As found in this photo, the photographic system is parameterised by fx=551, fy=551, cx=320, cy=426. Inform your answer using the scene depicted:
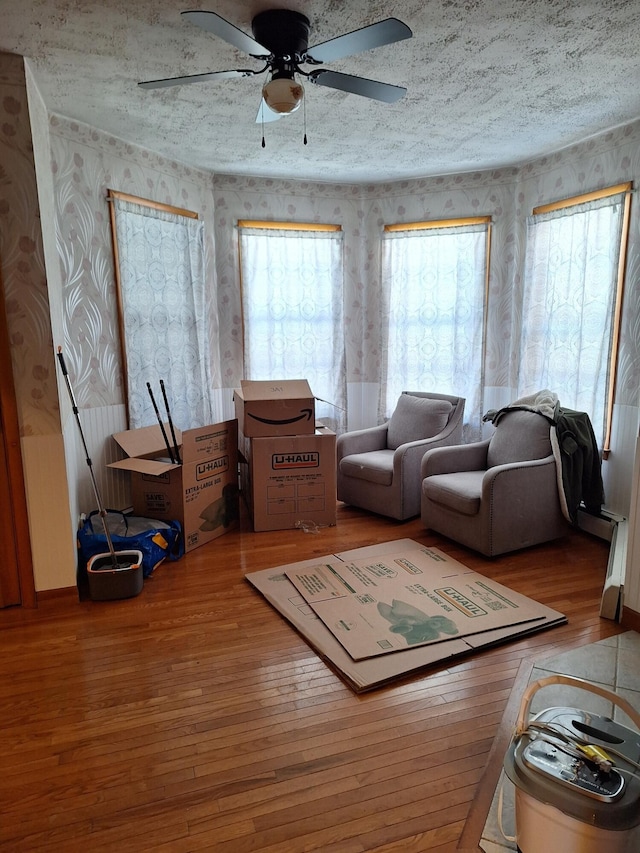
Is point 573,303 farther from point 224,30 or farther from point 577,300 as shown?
point 224,30

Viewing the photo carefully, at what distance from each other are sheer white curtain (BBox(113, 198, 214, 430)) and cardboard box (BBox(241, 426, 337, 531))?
833mm

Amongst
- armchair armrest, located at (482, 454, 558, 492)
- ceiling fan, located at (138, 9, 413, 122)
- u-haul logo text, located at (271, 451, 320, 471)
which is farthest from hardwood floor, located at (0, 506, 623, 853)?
ceiling fan, located at (138, 9, 413, 122)

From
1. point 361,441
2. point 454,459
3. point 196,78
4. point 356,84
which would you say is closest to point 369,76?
point 356,84

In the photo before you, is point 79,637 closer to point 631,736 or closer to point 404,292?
point 631,736

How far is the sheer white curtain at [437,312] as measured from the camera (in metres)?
4.71

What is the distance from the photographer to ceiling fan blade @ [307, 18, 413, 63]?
1954 millimetres

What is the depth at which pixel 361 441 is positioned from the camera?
446 centimetres

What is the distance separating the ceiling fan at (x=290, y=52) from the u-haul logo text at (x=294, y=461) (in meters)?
2.13

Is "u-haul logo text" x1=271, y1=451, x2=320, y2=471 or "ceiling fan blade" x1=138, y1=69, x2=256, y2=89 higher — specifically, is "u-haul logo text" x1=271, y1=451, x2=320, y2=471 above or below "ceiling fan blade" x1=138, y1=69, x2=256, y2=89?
below

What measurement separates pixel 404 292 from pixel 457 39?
257 centimetres

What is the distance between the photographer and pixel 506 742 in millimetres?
1874

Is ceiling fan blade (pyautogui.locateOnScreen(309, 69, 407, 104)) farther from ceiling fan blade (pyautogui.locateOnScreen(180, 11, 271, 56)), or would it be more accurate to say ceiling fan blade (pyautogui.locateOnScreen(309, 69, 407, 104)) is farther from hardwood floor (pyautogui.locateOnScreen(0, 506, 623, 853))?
hardwood floor (pyautogui.locateOnScreen(0, 506, 623, 853))

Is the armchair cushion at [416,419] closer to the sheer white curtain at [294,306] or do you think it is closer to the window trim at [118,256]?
the sheer white curtain at [294,306]

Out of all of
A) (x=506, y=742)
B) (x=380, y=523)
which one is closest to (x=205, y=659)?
(x=506, y=742)
